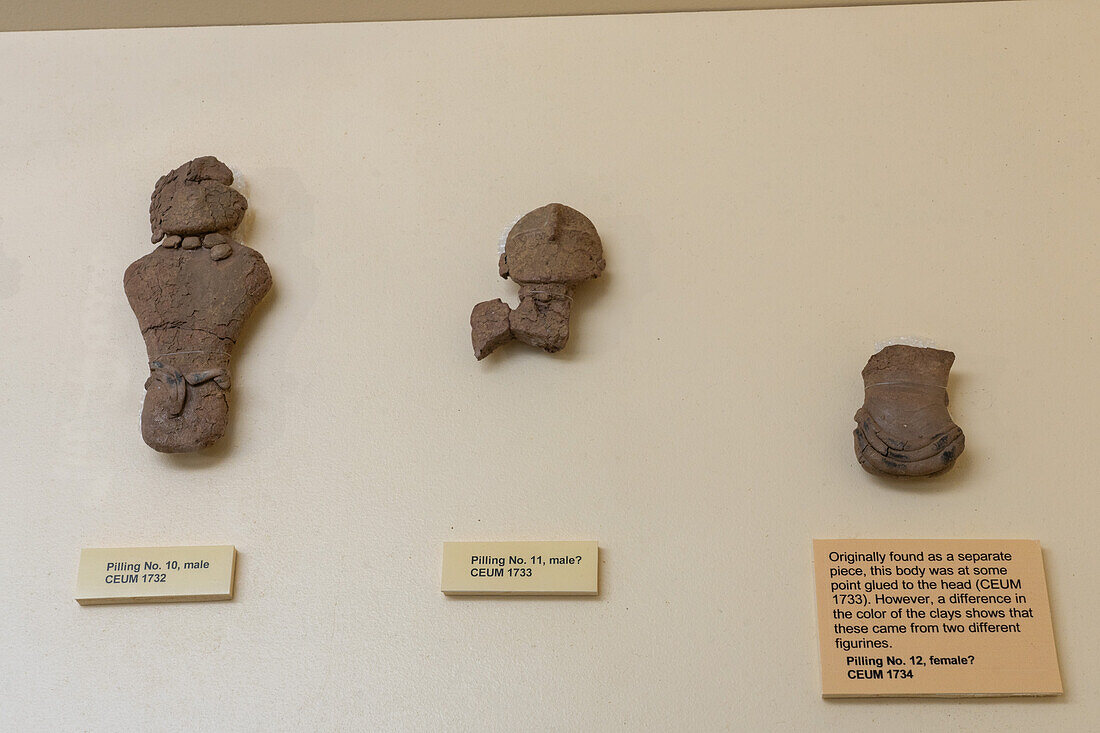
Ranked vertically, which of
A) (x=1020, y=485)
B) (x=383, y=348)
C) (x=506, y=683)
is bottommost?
(x=506, y=683)

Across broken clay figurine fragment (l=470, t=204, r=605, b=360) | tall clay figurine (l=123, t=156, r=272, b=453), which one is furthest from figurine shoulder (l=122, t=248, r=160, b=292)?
broken clay figurine fragment (l=470, t=204, r=605, b=360)

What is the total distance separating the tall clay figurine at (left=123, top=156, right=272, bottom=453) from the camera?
7.20 ft

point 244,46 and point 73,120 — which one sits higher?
point 244,46

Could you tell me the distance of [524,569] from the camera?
84.0 inches

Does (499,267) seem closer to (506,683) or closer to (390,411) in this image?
(390,411)

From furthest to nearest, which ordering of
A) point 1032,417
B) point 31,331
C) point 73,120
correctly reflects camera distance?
1. point 73,120
2. point 31,331
3. point 1032,417

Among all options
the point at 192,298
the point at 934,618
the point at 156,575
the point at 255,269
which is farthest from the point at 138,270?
the point at 934,618

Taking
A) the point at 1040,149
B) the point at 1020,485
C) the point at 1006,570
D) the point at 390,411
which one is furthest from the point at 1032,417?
the point at 390,411

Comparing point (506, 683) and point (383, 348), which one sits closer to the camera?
point (506, 683)

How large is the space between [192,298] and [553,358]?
2.63ft

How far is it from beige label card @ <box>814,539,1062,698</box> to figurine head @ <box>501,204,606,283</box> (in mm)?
771

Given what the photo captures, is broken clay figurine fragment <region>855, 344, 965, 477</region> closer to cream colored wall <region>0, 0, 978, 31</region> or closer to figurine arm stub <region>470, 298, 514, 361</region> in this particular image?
figurine arm stub <region>470, 298, 514, 361</region>

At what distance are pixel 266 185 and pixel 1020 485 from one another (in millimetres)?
1837

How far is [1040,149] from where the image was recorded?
2.43 m
